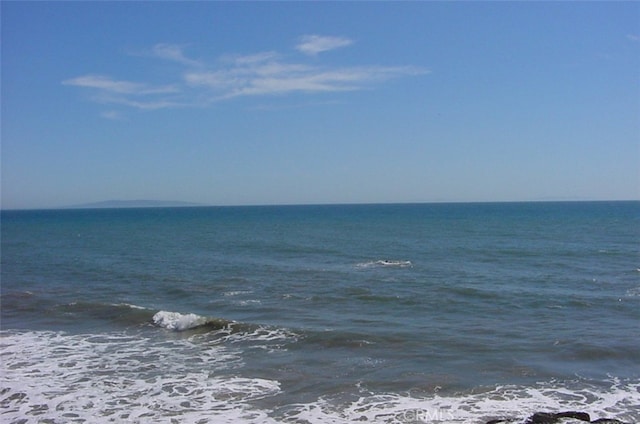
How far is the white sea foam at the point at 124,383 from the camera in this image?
1416cm

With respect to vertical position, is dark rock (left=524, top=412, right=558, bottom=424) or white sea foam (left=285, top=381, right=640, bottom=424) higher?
dark rock (left=524, top=412, right=558, bottom=424)

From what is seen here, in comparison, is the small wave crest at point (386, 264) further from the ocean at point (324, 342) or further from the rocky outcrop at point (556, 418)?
the rocky outcrop at point (556, 418)

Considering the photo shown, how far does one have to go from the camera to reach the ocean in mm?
14641

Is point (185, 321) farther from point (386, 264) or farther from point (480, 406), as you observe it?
point (386, 264)

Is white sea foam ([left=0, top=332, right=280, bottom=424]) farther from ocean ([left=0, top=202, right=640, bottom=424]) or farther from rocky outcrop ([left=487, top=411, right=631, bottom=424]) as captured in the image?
rocky outcrop ([left=487, top=411, right=631, bottom=424])

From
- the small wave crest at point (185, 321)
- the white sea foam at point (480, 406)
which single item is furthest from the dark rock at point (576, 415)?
the small wave crest at point (185, 321)

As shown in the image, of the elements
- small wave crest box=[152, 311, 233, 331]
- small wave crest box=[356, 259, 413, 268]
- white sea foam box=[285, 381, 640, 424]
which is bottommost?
white sea foam box=[285, 381, 640, 424]

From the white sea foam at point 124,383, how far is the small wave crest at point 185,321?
6.71ft

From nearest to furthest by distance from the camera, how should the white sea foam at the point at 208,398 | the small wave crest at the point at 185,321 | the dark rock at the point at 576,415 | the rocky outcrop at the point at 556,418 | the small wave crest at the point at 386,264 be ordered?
the rocky outcrop at the point at 556,418
the dark rock at the point at 576,415
the white sea foam at the point at 208,398
the small wave crest at the point at 185,321
the small wave crest at the point at 386,264

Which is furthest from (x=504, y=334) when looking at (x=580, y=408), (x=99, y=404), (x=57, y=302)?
(x=57, y=302)

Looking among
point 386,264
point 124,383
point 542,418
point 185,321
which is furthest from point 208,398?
point 386,264

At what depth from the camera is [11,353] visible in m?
19.6

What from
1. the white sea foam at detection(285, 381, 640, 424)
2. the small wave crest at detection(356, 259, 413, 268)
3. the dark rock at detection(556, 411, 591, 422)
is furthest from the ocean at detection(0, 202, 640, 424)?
the dark rock at detection(556, 411, 591, 422)

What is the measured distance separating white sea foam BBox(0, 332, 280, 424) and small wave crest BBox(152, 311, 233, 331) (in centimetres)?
204
